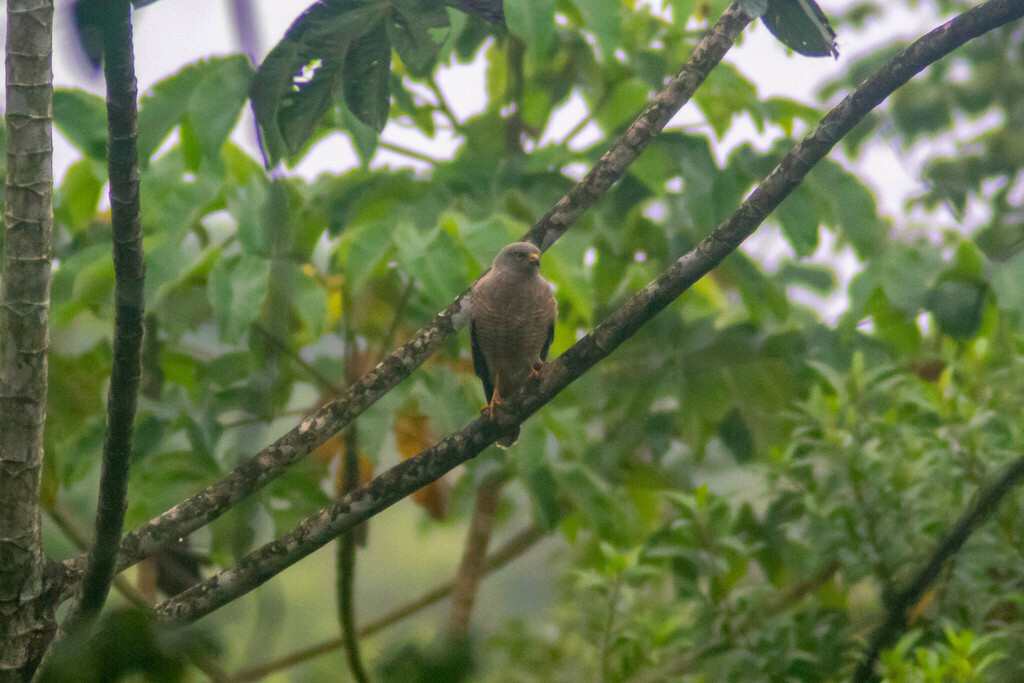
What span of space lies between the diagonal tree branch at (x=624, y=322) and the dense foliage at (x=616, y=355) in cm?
37

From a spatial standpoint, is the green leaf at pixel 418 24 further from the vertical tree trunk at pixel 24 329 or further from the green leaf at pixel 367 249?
the green leaf at pixel 367 249

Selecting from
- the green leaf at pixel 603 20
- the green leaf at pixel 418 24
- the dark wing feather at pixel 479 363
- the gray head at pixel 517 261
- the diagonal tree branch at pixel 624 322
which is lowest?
the diagonal tree branch at pixel 624 322

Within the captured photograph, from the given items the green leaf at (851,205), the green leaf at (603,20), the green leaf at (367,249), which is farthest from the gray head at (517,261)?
the green leaf at (851,205)

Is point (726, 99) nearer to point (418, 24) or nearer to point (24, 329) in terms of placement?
point (418, 24)

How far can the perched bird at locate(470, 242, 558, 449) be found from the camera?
2.36 meters

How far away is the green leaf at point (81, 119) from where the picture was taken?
214cm

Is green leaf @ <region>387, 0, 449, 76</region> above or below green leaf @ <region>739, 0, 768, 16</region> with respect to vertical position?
above

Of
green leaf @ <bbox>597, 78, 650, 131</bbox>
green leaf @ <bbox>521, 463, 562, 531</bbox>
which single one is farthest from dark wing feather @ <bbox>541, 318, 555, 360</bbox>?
green leaf @ <bbox>597, 78, 650, 131</bbox>

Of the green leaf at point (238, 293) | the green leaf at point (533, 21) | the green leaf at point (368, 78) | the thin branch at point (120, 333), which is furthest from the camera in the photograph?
the green leaf at point (238, 293)

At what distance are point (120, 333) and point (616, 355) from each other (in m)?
1.96

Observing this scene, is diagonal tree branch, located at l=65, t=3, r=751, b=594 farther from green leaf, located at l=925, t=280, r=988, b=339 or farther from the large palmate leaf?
green leaf, located at l=925, t=280, r=988, b=339

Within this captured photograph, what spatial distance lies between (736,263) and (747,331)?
0.35m

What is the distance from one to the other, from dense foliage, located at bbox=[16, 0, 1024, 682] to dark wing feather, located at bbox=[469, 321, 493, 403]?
0.10 meters

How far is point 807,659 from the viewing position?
207 centimetres
